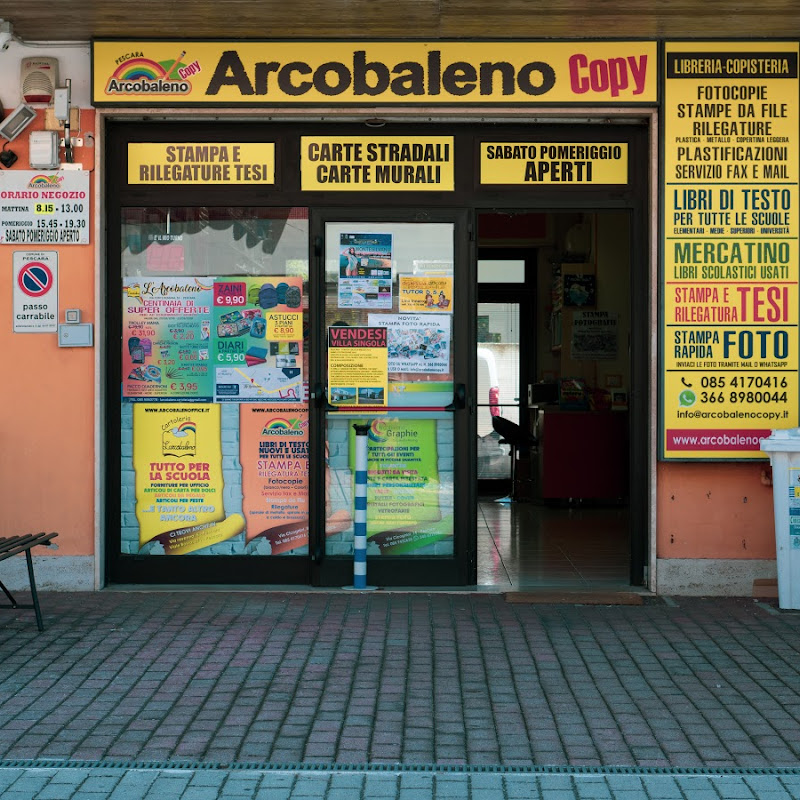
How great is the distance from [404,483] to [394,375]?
75cm

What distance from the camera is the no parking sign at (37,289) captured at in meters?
Answer: 7.91

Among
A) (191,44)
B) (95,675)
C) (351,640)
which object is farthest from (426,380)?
(95,675)

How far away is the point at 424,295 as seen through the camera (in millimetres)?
8109

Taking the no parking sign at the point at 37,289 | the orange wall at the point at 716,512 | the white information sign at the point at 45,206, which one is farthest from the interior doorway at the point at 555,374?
the white information sign at the point at 45,206

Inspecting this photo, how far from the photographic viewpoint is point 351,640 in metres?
6.55

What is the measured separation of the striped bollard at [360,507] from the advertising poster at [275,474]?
46 centimetres

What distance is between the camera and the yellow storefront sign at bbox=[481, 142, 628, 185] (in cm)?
802

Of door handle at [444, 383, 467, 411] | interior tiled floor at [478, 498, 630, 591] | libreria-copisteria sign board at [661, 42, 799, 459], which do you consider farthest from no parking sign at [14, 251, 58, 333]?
libreria-copisteria sign board at [661, 42, 799, 459]

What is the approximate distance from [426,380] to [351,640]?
7.23 ft

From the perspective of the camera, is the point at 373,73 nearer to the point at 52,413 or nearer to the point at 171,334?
the point at 171,334

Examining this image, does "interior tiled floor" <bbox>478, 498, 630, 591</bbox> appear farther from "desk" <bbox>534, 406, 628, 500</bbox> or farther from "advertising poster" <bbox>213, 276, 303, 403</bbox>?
"advertising poster" <bbox>213, 276, 303, 403</bbox>

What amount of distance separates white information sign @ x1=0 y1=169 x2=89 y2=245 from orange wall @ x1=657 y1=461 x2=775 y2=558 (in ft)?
14.0

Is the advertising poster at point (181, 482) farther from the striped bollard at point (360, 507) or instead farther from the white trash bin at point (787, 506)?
the white trash bin at point (787, 506)

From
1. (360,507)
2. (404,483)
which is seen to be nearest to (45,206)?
(360,507)
